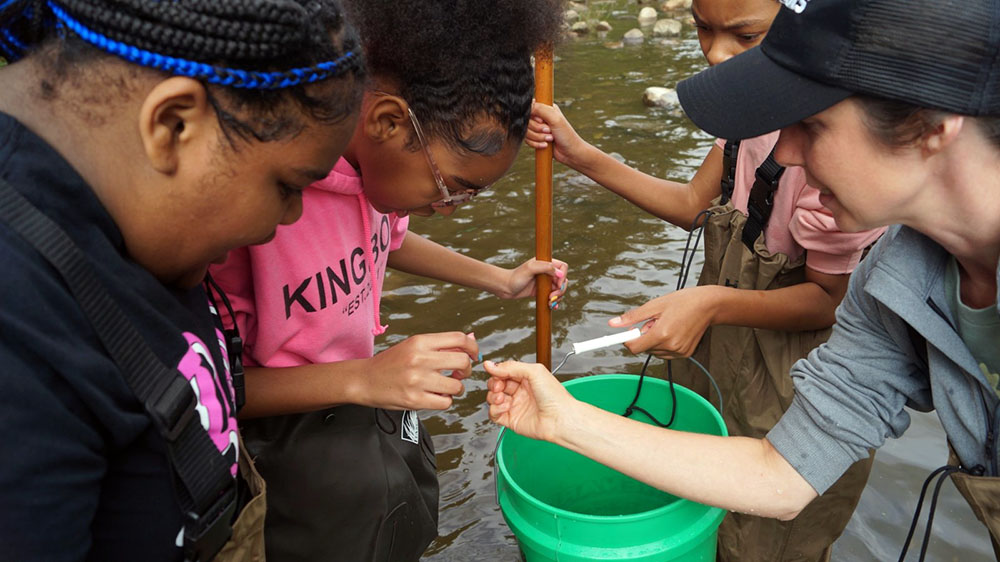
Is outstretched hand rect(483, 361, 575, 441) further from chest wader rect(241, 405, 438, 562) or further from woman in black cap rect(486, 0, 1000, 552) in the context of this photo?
chest wader rect(241, 405, 438, 562)

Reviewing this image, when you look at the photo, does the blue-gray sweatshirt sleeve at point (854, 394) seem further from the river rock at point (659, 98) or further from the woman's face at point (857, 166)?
the river rock at point (659, 98)

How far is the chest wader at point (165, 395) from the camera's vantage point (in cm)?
94

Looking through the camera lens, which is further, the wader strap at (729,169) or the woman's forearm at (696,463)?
the wader strap at (729,169)

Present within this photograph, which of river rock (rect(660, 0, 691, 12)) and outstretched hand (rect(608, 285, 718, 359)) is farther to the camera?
river rock (rect(660, 0, 691, 12))

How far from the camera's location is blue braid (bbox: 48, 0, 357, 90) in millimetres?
967

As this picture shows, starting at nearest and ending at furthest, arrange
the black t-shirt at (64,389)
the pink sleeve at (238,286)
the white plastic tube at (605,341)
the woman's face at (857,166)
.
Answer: the black t-shirt at (64,389) < the woman's face at (857,166) < the pink sleeve at (238,286) < the white plastic tube at (605,341)

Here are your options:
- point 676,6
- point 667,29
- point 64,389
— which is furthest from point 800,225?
point 676,6

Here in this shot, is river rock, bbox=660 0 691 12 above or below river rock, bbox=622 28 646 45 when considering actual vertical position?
above

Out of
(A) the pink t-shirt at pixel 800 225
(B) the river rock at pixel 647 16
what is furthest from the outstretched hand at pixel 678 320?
(B) the river rock at pixel 647 16

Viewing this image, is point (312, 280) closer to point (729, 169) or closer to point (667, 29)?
point (729, 169)

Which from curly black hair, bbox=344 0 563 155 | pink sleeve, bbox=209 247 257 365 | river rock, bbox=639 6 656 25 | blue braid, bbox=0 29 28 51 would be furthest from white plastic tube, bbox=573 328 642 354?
river rock, bbox=639 6 656 25

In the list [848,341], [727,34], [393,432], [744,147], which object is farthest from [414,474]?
[727,34]

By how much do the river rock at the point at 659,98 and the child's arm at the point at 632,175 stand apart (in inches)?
189

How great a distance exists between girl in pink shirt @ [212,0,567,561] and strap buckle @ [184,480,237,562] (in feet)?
1.20
